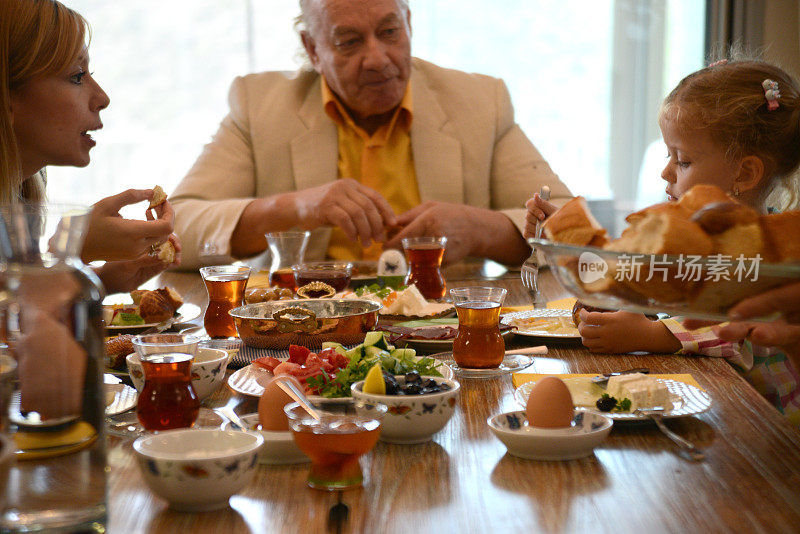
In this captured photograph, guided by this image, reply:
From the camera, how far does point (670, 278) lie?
94cm

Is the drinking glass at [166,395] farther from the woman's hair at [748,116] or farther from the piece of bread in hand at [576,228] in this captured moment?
the woman's hair at [748,116]

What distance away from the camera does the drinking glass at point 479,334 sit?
1428mm

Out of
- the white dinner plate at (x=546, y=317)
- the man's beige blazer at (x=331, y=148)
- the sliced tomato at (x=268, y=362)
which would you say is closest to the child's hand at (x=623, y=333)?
the white dinner plate at (x=546, y=317)

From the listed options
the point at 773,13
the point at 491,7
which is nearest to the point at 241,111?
the point at 491,7

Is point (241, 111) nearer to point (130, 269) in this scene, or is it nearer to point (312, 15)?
point (312, 15)

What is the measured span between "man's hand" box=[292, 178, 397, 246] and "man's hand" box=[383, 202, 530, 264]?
0.08m

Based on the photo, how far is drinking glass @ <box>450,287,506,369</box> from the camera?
1428 mm

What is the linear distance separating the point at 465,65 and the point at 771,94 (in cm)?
330

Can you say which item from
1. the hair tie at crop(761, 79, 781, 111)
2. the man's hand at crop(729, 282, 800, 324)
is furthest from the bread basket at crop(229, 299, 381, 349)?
the hair tie at crop(761, 79, 781, 111)

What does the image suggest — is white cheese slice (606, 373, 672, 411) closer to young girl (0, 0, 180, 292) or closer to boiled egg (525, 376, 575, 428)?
boiled egg (525, 376, 575, 428)

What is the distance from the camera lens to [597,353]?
1.61m

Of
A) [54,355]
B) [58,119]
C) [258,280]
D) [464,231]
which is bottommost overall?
[258,280]

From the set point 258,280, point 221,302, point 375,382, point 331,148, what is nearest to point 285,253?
point 258,280

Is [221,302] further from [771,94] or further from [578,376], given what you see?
[771,94]
